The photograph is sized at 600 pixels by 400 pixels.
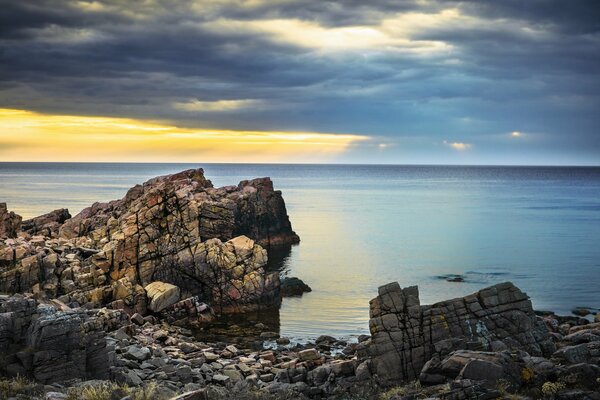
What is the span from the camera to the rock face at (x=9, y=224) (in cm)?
6596

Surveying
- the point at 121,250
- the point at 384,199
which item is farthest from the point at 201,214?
the point at 384,199

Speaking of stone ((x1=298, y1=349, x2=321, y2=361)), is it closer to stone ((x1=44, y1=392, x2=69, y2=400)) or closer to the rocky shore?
Answer: the rocky shore

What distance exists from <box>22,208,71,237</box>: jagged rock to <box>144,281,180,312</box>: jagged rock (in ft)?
78.6

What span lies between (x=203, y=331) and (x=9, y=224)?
29794mm

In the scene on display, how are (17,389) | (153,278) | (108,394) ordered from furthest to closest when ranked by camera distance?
(153,278) → (17,389) → (108,394)

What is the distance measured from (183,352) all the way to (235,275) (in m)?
16.1

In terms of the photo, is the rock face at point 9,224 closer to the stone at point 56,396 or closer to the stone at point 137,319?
the stone at point 137,319

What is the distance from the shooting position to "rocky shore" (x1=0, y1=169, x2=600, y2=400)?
24627 mm

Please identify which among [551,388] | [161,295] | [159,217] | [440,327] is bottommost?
[161,295]

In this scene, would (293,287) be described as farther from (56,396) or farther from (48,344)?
(56,396)

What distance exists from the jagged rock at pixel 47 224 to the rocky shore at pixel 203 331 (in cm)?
69

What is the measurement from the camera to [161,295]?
51094 millimetres

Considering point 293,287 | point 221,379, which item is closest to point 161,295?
point 293,287

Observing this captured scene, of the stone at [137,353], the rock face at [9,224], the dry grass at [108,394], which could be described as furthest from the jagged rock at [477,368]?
the rock face at [9,224]
